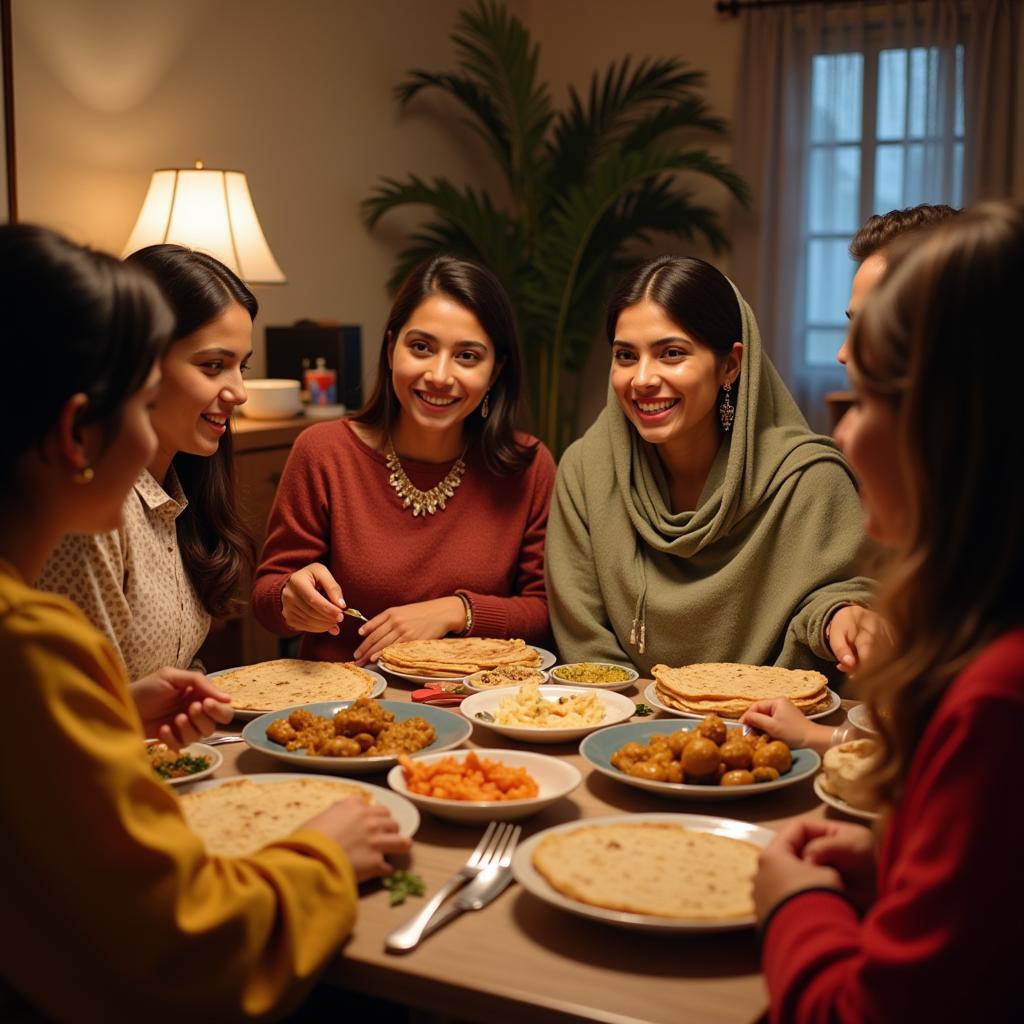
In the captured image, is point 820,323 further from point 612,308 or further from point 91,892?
point 91,892

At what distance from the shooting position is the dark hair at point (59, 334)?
1022mm

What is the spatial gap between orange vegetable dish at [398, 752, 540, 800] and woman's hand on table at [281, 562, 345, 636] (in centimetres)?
71

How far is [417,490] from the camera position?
8.61ft

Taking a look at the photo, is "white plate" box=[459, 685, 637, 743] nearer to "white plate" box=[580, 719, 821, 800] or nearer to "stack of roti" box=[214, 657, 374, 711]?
"white plate" box=[580, 719, 821, 800]

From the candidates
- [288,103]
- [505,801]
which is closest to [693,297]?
[505,801]

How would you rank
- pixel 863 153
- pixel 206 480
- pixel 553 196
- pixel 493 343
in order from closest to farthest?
pixel 206 480 → pixel 493 343 → pixel 553 196 → pixel 863 153

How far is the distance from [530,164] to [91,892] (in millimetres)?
4971

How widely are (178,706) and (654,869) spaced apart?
0.69m

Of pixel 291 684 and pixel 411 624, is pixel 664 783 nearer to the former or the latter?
pixel 291 684

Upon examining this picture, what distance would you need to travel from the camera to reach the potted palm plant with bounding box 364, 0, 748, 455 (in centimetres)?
519

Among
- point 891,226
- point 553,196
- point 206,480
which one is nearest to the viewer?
point 206,480

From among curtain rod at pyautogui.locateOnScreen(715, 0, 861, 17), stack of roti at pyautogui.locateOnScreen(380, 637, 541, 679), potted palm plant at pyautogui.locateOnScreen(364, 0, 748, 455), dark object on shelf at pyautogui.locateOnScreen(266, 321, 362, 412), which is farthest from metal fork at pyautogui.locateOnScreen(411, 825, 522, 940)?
curtain rod at pyautogui.locateOnScreen(715, 0, 861, 17)

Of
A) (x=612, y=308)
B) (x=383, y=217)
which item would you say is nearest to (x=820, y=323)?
(x=383, y=217)

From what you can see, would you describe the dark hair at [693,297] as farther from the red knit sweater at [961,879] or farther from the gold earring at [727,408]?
the red knit sweater at [961,879]
